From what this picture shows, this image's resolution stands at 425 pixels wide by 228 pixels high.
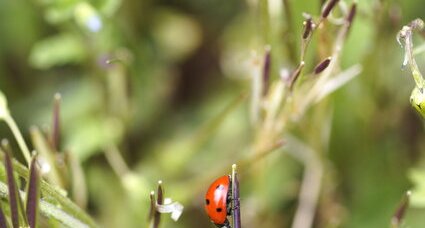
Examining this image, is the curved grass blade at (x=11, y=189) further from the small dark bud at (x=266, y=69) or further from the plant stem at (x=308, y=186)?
the plant stem at (x=308, y=186)

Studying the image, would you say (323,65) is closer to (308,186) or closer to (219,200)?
(219,200)

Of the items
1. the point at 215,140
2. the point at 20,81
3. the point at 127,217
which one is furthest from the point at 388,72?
the point at 20,81

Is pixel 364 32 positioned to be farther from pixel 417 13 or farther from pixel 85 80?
pixel 85 80

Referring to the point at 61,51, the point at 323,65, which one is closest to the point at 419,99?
the point at 323,65

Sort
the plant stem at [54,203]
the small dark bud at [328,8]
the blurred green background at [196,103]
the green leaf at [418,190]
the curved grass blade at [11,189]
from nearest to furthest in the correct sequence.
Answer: the curved grass blade at [11,189], the plant stem at [54,203], the small dark bud at [328,8], the green leaf at [418,190], the blurred green background at [196,103]

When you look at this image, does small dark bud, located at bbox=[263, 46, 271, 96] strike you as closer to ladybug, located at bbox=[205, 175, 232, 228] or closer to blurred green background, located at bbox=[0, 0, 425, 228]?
blurred green background, located at bbox=[0, 0, 425, 228]

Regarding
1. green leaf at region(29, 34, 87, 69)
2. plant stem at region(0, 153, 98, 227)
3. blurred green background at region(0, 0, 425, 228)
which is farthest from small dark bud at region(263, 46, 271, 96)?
green leaf at region(29, 34, 87, 69)

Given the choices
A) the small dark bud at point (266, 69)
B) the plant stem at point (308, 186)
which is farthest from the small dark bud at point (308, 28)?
the plant stem at point (308, 186)
